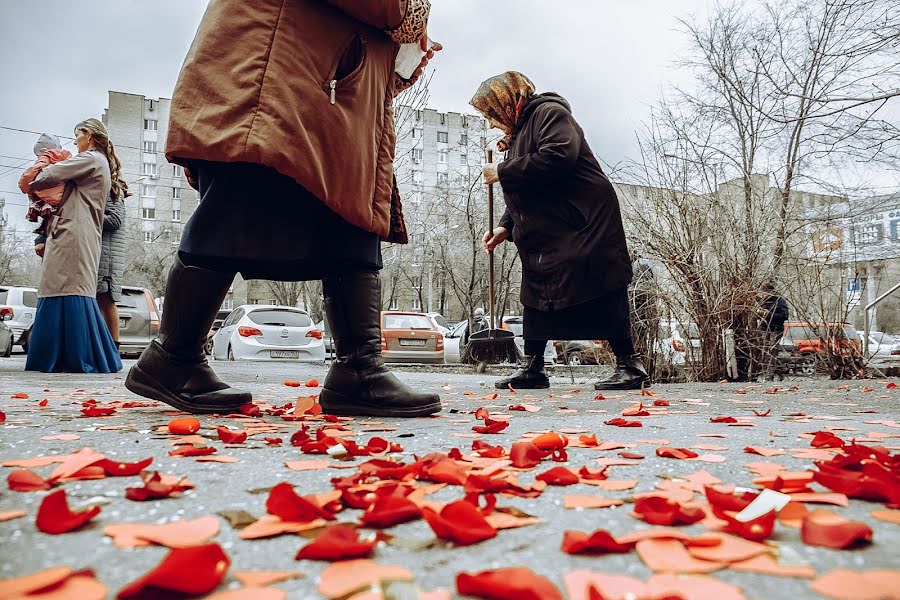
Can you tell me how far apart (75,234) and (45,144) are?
1162mm

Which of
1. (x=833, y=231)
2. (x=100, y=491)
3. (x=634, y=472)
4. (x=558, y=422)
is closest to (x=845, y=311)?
(x=833, y=231)

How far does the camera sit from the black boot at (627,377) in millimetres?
4734

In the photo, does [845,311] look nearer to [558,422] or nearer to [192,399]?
[558,422]

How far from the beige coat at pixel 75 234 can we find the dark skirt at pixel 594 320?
4.09m

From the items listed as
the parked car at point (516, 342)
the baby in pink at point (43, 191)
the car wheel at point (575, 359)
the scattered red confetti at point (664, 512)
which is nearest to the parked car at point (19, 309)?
the parked car at point (516, 342)

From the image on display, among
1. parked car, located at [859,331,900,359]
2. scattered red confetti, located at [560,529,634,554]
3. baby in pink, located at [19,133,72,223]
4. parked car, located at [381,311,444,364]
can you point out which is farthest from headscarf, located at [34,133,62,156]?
parked car, located at [381,311,444,364]

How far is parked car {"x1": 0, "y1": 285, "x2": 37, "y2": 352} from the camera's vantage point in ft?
51.1

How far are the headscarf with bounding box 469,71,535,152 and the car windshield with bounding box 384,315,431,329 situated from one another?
425 inches

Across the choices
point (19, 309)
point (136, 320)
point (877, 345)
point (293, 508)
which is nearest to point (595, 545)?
point (293, 508)

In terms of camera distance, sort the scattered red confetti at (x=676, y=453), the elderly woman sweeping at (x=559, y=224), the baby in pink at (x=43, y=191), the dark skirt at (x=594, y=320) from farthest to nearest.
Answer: the baby in pink at (x=43, y=191), the dark skirt at (x=594, y=320), the elderly woman sweeping at (x=559, y=224), the scattered red confetti at (x=676, y=453)

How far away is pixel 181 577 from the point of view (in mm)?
774

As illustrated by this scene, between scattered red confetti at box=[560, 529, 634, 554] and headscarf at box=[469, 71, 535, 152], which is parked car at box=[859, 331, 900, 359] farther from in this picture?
scattered red confetti at box=[560, 529, 634, 554]

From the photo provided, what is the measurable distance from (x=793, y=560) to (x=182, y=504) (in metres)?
1.02

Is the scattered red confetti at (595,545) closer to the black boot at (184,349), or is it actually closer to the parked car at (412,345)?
the black boot at (184,349)
